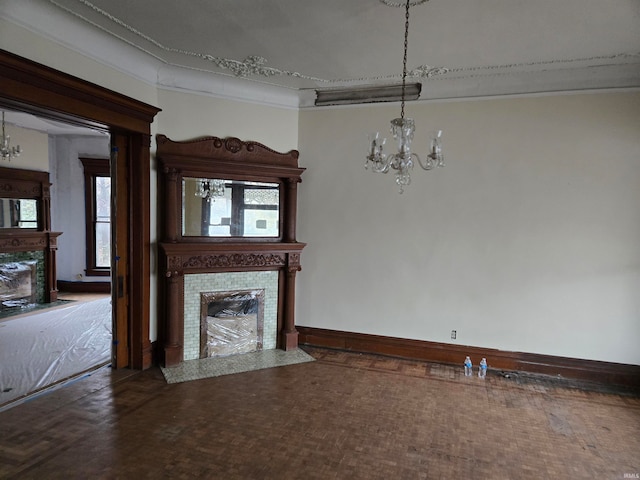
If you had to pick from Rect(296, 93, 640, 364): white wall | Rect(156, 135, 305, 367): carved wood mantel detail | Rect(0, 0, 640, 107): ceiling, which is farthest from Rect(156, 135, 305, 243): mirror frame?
Rect(0, 0, 640, 107): ceiling

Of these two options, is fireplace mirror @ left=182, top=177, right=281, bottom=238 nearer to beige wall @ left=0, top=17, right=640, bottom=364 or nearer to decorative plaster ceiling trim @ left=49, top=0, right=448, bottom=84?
beige wall @ left=0, top=17, right=640, bottom=364

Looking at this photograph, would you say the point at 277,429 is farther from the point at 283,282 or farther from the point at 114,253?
the point at 114,253

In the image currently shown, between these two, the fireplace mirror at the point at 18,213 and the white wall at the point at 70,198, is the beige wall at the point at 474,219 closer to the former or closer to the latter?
the fireplace mirror at the point at 18,213

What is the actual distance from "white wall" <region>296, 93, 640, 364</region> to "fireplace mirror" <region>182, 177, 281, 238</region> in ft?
1.38

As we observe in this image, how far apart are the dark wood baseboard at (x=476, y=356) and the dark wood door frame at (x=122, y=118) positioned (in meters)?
1.80

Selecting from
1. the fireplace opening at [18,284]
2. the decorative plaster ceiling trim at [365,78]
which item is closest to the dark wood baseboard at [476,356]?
the decorative plaster ceiling trim at [365,78]

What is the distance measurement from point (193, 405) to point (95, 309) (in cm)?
389

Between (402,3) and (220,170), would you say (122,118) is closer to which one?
(220,170)

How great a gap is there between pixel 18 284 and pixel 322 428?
229 inches

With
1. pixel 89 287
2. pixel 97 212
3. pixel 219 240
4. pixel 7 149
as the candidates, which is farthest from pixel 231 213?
pixel 89 287

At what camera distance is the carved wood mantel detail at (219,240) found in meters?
3.99

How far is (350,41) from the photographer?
127 inches

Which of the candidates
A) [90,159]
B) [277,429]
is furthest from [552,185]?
[90,159]

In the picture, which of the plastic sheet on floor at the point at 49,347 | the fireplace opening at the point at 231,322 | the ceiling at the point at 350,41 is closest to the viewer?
the ceiling at the point at 350,41
